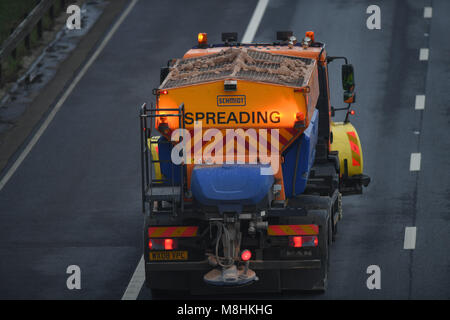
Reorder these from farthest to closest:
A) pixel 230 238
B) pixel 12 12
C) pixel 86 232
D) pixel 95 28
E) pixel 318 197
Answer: pixel 12 12 < pixel 95 28 < pixel 86 232 < pixel 318 197 < pixel 230 238

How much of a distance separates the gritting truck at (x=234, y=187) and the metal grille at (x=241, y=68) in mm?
33

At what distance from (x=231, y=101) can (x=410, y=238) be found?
16.2 feet

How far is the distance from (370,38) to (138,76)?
21.2ft

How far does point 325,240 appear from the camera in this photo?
699 inches

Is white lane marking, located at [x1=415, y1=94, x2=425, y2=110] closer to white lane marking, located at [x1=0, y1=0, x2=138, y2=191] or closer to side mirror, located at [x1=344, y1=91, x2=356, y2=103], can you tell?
side mirror, located at [x1=344, y1=91, x2=356, y2=103]

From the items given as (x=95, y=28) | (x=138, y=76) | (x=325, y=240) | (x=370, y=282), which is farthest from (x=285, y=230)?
(x=95, y=28)

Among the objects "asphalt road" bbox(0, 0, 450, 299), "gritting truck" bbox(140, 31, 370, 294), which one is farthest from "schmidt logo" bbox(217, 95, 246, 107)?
"asphalt road" bbox(0, 0, 450, 299)

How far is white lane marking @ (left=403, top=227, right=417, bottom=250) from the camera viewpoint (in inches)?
802

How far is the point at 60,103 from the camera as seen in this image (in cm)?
2953

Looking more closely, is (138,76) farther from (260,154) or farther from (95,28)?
(260,154)

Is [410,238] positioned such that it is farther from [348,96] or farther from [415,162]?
[415,162]

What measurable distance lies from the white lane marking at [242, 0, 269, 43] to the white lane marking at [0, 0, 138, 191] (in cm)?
388

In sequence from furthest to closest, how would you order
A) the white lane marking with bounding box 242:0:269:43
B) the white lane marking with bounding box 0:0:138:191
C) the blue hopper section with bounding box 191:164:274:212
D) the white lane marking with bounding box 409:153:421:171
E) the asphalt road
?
the white lane marking with bounding box 242:0:269:43, the white lane marking with bounding box 0:0:138:191, the white lane marking with bounding box 409:153:421:171, the asphalt road, the blue hopper section with bounding box 191:164:274:212

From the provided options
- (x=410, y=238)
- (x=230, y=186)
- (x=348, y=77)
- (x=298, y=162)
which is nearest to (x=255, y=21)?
(x=348, y=77)
